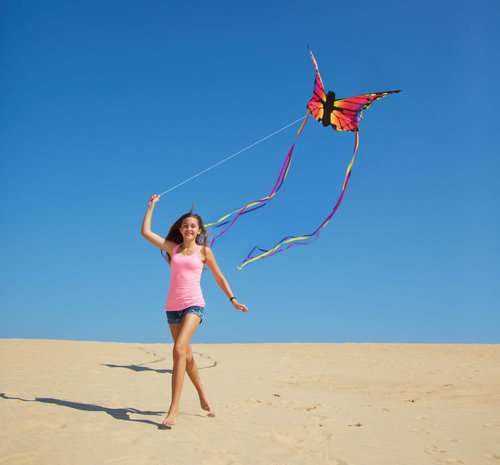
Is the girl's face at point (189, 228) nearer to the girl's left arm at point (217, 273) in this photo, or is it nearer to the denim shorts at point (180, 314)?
the girl's left arm at point (217, 273)

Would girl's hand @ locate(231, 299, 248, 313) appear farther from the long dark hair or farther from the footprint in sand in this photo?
the footprint in sand

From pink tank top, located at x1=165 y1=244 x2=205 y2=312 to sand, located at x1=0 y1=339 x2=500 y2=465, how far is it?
112 centimetres

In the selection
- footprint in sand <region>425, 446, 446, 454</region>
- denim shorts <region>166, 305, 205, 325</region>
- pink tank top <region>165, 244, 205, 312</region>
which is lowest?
footprint in sand <region>425, 446, 446, 454</region>

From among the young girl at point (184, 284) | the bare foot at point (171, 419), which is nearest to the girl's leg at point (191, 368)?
the young girl at point (184, 284)

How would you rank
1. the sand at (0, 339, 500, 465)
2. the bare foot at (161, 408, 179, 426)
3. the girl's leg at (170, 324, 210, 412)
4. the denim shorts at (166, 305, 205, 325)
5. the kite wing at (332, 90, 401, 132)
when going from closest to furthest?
the sand at (0, 339, 500, 465) → the bare foot at (161, 408, 179, 426) → the denim shorts at (166, 305, 205, 325) → the girl's leg at (170, 324, 210, 412) → the kite wing at (332, 90, 401, 132)

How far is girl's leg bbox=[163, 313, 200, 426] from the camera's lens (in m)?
4.01

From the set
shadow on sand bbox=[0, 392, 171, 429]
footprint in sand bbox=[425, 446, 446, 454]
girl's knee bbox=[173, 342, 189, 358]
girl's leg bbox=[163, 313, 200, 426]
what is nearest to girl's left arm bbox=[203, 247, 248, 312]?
girl's leg bbox=[163, 313, 200, 426]

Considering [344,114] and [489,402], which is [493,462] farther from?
[344,114]

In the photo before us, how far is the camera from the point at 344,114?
7.32m

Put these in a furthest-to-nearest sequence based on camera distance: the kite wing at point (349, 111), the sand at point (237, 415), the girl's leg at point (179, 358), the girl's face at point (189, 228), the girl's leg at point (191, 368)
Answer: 1. the kite wing at point (349, 111)
2. the girl's face at point (189, 228)
3. the girl's leg at point (191, 368)
4. the girl's leg at point (179, 358)
5. the sand at point (237, 415)

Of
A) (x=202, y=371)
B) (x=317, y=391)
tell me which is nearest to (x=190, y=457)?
(x=317, y=391)

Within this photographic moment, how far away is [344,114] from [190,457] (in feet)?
19.2

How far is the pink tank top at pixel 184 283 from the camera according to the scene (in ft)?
14.0

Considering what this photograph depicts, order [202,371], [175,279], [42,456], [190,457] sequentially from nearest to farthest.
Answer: [42,456]
[190,457]
[175,279]
[202,371]
